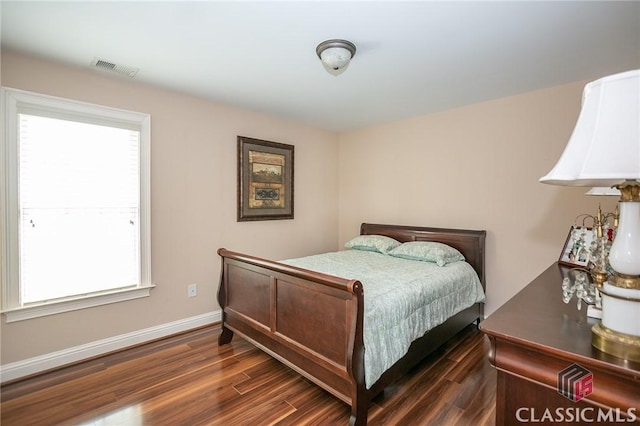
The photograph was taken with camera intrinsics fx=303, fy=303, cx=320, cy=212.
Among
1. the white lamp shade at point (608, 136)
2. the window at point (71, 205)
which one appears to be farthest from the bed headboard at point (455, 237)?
the window at point (71, 205)

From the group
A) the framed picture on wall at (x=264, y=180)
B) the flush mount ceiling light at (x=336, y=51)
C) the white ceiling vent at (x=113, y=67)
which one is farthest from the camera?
the framed picture on wall at (x=264, y=180)

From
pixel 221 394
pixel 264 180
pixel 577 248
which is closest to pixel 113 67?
pixel 264 180

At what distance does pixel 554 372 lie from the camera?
897mm

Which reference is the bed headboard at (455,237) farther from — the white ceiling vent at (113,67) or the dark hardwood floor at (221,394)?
the white ceiling vent at (113,67)

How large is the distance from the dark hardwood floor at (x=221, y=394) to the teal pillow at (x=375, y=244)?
4.04 feet

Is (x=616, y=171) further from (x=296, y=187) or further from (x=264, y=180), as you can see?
(x=296, y=187)

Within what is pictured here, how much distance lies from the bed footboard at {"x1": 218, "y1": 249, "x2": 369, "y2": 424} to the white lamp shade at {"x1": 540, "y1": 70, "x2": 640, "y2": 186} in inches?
44.6

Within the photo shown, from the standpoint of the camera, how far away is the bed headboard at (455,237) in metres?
3.17

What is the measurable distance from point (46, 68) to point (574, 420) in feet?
11.9

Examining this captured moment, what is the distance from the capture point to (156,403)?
1979mm

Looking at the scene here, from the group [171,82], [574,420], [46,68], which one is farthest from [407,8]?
[46,68]

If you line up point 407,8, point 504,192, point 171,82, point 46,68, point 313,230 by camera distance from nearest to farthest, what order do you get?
point 407,8
point 46,68
point 171,82
point 504,192
point 313,230

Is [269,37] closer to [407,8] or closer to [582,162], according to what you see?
[407,8]

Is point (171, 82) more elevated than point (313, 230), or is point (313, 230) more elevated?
point (171, 82)
